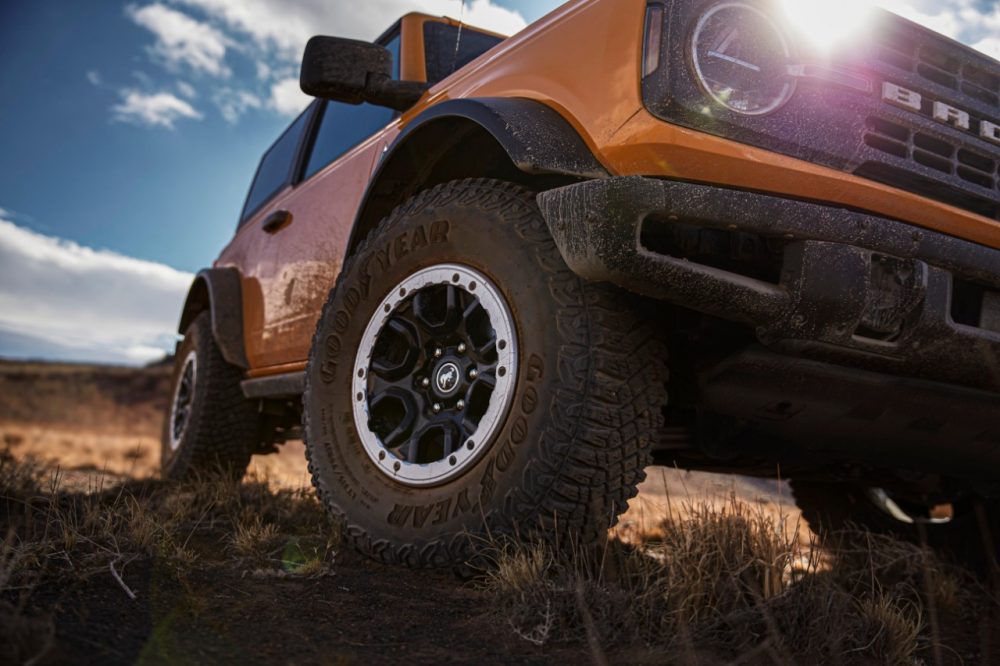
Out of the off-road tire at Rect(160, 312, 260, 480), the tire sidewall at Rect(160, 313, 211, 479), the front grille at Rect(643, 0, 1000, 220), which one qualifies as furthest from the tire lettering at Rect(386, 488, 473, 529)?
the tire sidewall at Rect(160, 313, 211, 479)

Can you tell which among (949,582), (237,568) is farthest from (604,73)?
(949,582)

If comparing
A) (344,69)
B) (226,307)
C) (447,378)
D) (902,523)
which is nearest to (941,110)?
(447,378)

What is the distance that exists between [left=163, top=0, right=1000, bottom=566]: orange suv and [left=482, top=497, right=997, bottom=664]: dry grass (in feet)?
0.54

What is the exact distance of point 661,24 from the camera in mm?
1859

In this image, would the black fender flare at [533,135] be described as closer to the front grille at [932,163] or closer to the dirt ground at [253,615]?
the front grille at [932,163]

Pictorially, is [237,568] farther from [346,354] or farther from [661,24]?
[661,24]

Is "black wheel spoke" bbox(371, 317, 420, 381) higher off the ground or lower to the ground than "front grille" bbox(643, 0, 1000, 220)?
lower

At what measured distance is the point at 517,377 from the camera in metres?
1.92

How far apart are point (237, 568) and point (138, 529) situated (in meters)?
0.28

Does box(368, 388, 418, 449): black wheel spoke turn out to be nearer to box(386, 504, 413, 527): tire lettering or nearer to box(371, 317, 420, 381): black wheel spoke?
box(371, 317, 420, 381): black wheel spoke

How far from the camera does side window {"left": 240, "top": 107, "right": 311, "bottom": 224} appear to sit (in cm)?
455

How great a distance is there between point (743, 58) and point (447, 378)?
1.12 metres

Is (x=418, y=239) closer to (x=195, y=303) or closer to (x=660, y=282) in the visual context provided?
(x=660, y=282)

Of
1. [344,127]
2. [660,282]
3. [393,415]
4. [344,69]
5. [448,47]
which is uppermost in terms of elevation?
[448,47]
